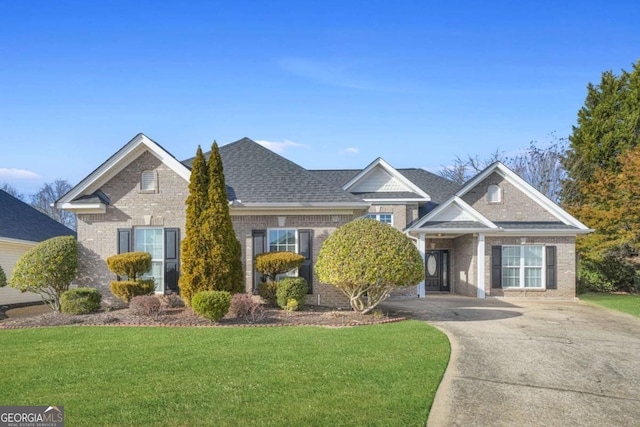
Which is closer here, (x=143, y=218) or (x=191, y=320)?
(x=191, y=320)

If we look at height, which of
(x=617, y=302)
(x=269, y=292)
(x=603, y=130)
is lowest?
(x=617, y=302)

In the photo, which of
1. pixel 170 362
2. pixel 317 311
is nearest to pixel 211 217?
pixel 317 311

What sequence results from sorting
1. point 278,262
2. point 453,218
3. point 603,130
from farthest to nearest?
point 603,130 → point 453,218 → point 278,262

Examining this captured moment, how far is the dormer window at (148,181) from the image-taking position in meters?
14.9

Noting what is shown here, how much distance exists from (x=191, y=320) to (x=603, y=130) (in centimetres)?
2894

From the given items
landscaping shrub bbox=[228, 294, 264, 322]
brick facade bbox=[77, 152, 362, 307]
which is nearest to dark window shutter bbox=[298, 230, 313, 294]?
brick facade bbox=[77, 152, 362, 307]

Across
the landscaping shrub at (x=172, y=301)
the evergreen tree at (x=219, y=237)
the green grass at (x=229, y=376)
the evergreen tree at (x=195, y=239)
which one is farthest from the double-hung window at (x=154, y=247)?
the green grass at (x=229, y=376)

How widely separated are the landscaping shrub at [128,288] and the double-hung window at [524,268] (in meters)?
14.3

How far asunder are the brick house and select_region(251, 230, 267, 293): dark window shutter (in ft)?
0.11

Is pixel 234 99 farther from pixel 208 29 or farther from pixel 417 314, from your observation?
pixel 417 314

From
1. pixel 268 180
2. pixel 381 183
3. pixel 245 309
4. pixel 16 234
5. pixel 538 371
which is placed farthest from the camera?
pixel 381 183

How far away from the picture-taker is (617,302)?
17.9 meters

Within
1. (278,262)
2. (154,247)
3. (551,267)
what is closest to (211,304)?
(278,262)

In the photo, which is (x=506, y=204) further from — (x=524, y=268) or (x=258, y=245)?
(x=258, y=245)
